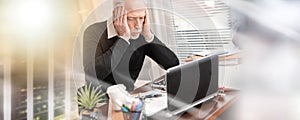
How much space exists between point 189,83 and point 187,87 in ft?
0.06

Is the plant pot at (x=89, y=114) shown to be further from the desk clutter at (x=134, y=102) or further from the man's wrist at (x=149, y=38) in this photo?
the man's wrist at (x=149, y=38)

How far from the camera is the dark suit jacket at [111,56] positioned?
3.47 feet

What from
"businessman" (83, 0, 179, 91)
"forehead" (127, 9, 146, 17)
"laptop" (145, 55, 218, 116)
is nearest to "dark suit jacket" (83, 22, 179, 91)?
"businessman" (83, 0, 179, 91)

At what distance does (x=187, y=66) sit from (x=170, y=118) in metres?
0.19

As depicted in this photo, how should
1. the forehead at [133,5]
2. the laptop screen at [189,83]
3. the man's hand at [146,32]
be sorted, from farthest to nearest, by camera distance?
the man's hand at [146,32] < the forehead at [133,5] < the laptop screen at [189,83]

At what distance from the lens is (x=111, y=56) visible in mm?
1047

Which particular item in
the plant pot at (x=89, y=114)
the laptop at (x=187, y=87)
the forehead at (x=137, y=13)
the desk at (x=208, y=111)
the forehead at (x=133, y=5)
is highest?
the forehead at (x=133, y=5)

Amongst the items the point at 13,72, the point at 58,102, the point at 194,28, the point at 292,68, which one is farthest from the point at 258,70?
the point at 194,28

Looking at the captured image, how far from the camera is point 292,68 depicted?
0.33 meters

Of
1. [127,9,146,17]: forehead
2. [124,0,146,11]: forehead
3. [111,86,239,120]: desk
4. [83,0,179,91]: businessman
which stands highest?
[124,0,146,11]: forehead

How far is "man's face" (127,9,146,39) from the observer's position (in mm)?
1084

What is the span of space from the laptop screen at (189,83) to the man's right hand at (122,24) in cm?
30

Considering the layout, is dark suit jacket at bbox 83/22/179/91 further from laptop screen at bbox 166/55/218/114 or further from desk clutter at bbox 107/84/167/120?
laptop screen at bbox 166/55/218/114

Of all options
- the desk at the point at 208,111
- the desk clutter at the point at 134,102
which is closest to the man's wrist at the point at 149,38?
the desk clutter at the point at 134,102
